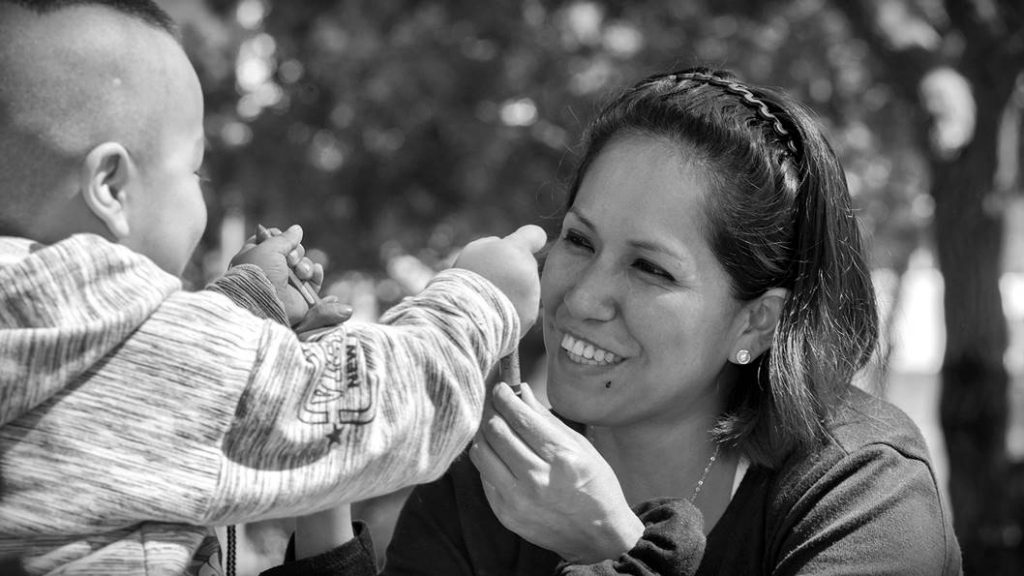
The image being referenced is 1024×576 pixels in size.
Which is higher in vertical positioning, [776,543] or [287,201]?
[776,543]

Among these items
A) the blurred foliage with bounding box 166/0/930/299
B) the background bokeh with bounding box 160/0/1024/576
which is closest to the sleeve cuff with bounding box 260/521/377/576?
the background bokeh with bounding box 160/0/1024/576

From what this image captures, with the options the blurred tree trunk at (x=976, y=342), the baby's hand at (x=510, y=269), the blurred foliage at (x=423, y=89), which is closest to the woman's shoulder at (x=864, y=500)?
the baby's hand at (x=510, y=269)

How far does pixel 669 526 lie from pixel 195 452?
2.67 feet

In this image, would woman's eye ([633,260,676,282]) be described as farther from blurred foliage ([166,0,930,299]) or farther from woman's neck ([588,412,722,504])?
blurred foliage ([166,0,930,299])

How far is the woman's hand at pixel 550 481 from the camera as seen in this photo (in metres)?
1.83

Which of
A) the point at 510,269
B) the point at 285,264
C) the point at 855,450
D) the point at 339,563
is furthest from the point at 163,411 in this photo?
the point at 855,450

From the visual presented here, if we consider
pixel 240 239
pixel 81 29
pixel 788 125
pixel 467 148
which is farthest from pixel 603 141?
pixel 240 239

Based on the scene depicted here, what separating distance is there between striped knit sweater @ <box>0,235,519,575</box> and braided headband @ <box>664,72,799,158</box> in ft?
3.47

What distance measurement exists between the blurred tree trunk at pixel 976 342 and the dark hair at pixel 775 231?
3853 mm

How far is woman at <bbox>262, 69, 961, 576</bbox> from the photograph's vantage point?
186 centimetres

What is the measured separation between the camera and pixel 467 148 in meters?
6.52

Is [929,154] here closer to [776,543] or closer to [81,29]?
[776,543]

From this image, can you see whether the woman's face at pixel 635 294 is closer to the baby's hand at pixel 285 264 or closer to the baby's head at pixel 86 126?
the baby's hand at pixel 285 264

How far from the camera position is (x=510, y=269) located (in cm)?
159
